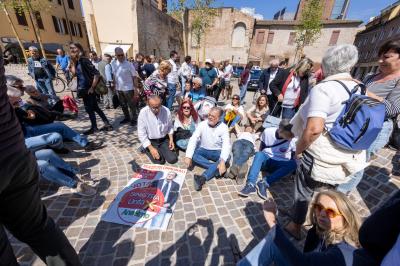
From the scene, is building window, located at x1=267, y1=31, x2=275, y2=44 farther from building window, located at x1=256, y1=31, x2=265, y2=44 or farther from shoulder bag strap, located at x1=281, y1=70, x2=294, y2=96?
shoulder bag strap, located at x1=281, y1=70, x2=294, y2=96

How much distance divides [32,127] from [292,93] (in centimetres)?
523

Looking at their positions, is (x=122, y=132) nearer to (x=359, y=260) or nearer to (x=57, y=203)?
(x=57, y=203)

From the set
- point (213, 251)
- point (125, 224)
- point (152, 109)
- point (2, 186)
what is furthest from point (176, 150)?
point (2, 186)

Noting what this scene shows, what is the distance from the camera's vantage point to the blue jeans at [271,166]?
10.5ft

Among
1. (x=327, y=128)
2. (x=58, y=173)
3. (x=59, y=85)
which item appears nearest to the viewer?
(x=327, y=128)

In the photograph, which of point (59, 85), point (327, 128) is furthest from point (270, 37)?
point (327, 128)

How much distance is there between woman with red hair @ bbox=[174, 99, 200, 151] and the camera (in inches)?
175

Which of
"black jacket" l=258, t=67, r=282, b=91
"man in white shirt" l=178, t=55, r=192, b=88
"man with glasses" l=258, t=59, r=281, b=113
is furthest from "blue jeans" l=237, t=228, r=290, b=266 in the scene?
"man in white shirt" l=178, t=55, r=192, b=88

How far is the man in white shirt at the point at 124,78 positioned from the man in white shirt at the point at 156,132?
1.89 metres

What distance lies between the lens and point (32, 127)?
3.32m

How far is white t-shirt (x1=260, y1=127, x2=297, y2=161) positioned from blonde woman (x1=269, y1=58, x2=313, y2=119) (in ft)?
4.72

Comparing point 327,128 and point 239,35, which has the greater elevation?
point 239,35

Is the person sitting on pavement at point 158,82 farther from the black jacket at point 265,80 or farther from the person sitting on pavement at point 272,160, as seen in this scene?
the person sitting on pavement at point 272,160

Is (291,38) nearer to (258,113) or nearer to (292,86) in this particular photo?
(258,113)
